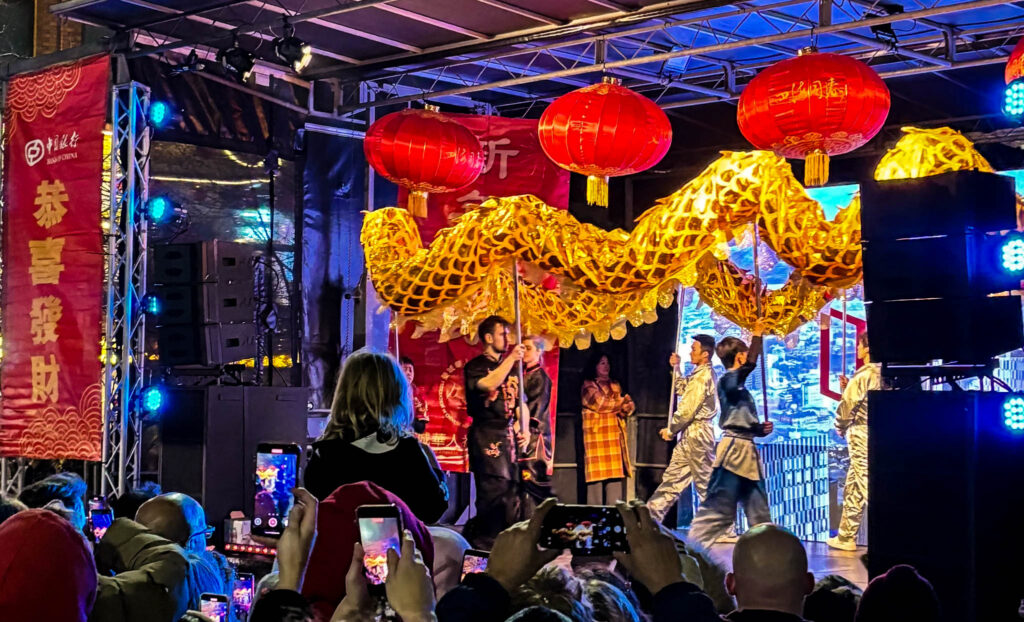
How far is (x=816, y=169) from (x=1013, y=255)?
6.73ft

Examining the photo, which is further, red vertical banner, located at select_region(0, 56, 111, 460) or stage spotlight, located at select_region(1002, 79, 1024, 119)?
red vertical banner, located at select_region(0, 56, 111, 460)

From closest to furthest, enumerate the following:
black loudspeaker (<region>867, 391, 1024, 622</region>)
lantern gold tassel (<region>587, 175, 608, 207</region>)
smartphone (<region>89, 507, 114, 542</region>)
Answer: black loudspeaker (<region>867, 391, 1024, 622</region>) < smartphone (<region>89, 507, 114, 542</region>) < lantern gold tassel (<region>587, 175, 608, 207</region>)

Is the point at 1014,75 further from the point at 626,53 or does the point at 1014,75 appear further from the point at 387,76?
the point at 387,76

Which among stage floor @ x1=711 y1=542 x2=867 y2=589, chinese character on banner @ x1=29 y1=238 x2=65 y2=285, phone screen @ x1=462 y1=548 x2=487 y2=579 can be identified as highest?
chinese character on banner @ x1=29 y1=238 x2=65 y2=285

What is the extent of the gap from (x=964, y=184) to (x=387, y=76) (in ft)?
20.7

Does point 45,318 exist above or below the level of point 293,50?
below

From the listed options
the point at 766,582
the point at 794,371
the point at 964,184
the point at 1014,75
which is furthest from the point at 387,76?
the point at 766,582

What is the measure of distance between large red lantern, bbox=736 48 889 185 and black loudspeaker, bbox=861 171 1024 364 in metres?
1.69

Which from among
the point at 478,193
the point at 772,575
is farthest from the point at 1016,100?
the point at 478,193

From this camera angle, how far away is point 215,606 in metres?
3.17

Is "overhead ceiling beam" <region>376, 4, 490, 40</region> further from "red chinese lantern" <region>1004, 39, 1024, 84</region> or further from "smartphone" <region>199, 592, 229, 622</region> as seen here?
"smartphone" <region>199, 592, 229, 622</region>

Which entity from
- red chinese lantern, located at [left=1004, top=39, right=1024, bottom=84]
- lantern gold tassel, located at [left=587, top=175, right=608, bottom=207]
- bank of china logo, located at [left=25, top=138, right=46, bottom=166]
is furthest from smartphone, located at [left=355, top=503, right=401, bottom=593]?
bank of china logo, located at [left=25, top=138, right=46, bottom=166]

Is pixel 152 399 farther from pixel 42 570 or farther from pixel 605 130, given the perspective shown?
pixel 42 570

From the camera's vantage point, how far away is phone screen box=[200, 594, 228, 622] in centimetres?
314
